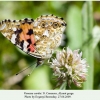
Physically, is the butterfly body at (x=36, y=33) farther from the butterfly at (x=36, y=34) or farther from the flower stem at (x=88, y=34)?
the flower stem at (x=88, y=34)

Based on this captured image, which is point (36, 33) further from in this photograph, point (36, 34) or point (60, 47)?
point (60, 47)

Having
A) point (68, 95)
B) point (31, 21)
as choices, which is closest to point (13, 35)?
point (31, 21)

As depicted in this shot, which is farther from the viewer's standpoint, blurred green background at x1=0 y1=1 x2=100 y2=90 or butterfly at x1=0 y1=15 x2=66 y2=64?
blurred green background at x1=0 y1=1 x2=100 y2=90

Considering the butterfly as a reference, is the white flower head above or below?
below

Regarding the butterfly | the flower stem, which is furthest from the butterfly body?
the flower stem

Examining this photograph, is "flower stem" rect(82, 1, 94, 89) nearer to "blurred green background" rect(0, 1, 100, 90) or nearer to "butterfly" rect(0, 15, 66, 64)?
"blurred green background" rect(0, 1, 100, 90)

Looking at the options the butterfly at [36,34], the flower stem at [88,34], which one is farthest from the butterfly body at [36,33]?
the flower stem at [88,34]

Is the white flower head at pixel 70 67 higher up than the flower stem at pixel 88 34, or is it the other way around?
the flower stem at pixel 88 34

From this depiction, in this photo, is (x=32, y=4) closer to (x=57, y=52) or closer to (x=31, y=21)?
(x=31, y=21)

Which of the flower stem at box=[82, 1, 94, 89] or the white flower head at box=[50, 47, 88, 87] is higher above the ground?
the flower stem at box=[82, 1, 94, 89]
